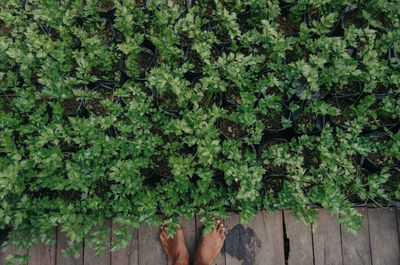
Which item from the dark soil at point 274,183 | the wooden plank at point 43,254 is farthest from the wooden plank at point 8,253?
the dark soil at point 274,183

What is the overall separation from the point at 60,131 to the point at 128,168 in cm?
64

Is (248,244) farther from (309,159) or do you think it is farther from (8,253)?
(8,253)

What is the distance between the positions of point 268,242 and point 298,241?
1.02 ft

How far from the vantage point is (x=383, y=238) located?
8.39 feet

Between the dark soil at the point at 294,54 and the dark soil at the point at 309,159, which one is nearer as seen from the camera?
the dark soil at the point at 294,54

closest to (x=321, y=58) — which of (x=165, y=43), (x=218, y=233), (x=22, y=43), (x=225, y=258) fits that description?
(x=165, y=43)

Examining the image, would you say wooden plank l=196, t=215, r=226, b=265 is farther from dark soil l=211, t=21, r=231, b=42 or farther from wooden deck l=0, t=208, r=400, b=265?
dark soil l=211, t=21, r=231, b=42

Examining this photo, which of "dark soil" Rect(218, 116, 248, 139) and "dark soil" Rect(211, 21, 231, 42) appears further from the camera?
"dark soil" Rect(218, 116, 248, 139)

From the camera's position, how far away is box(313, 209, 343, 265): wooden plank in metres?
2.55

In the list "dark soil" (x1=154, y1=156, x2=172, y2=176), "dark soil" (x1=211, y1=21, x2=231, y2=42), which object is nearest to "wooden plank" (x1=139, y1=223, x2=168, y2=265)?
"dark soil" (x1=154, y1=156, x2=172, y2=176)

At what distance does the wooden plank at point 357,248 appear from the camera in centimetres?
254

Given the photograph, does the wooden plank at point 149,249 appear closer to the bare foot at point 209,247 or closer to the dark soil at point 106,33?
the bare foot at point 209,247

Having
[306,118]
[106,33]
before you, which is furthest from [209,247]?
[106,33]

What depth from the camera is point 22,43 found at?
224 centimetres
